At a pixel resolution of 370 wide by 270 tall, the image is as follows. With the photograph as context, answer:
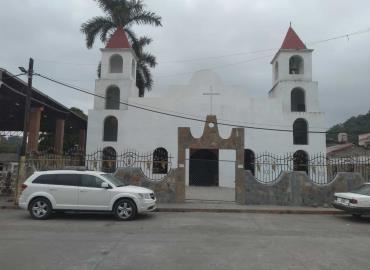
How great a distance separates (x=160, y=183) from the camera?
1764 centimetres

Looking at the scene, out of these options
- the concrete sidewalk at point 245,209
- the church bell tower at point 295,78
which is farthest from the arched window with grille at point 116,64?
the concrete sidewalk at point 245,209

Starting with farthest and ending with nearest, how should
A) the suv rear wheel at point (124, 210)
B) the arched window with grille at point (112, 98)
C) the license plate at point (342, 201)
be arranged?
the arched window with grille at point (112, 98) → the license plate at point (342, 201) → the suv rear wheel at point (124, 210)

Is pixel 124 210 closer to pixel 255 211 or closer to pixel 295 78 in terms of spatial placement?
pixel 255 211

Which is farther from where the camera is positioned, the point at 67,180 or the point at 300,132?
the point at 300,132

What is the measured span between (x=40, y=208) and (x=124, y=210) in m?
2.78

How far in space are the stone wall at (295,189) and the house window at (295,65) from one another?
16.5 m

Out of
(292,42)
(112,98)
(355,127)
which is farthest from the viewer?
(355,127)

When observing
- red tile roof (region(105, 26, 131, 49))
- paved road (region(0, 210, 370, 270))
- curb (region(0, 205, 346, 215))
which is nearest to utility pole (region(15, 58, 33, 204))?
curb (region(0, 205, 346, 215))

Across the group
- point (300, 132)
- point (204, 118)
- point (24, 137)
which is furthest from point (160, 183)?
point (300, 132)

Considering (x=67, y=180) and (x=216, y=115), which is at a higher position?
(x=216, y=115)

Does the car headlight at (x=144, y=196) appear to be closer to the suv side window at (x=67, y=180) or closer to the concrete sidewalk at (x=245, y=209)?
the suv side window at (x=67, y=180)

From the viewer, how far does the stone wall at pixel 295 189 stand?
1744cm

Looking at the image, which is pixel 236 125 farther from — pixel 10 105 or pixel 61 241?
pixel 61 241

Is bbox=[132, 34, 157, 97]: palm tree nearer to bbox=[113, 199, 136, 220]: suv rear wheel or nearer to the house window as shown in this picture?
the house window
